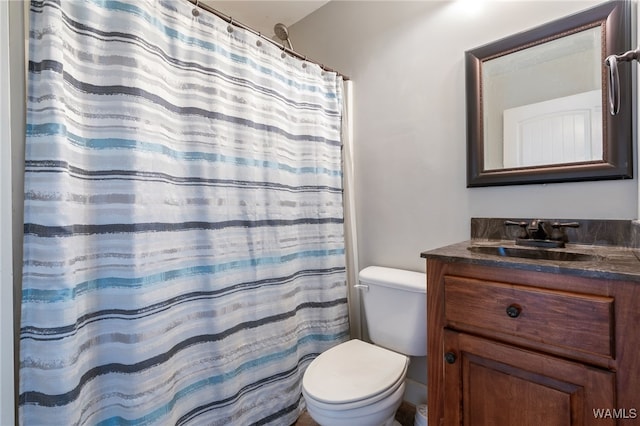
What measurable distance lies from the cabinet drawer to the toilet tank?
0.40m

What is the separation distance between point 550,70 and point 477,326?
109 centimetres

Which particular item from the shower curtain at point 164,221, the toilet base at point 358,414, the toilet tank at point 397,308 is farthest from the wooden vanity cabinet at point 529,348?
the shower curtain at point 164,221

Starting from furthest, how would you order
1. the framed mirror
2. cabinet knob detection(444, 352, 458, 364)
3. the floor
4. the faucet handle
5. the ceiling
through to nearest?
the ceiling < the floor < the faucet handle < the framed mirror < cabinet knob detection(444, 352, 458, 364)

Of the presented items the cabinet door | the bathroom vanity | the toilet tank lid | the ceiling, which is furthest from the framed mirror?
the ceiling

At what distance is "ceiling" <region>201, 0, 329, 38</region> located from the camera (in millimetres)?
1979

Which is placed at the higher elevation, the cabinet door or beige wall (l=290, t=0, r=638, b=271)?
beige wall (l=290, t=0, r=638, b=271)

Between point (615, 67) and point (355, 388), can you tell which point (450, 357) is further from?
point (615, 67)

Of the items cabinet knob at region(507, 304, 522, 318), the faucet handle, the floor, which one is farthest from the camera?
the floor

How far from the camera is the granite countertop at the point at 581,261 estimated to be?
74 centimetres

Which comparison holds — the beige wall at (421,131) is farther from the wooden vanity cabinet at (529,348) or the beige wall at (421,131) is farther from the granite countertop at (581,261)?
the wooden vanity cabinet at (529,348)

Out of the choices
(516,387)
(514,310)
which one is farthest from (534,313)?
(516,387)

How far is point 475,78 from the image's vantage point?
1.41m

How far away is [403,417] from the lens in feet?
5.29

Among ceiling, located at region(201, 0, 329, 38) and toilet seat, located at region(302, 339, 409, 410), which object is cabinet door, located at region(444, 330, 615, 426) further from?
ceiling, located at region(201, 0, 329, 38)
